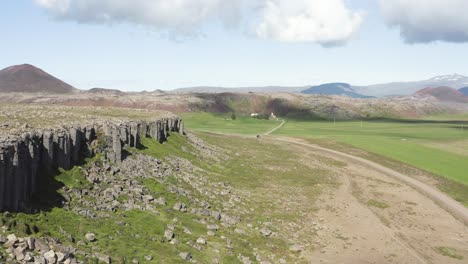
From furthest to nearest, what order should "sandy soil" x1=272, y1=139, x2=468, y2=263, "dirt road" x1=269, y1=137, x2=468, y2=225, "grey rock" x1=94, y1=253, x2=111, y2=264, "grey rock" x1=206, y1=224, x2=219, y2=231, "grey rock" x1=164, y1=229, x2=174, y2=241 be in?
1. "dirt road" x1=269, y1=137, x2=468, y2=225
2. "grey rock" x1=206, y1=224, x2=219, y2=231
3. "sandy soil" x1=272, y1=139, x2=468, y2=263
4. "grey rock" x1=164, y1=229, x2=174, y2=241
5. "grey rock" x1=94, y1=253, x2=111, y2=264

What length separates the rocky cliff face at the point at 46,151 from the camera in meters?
34.6

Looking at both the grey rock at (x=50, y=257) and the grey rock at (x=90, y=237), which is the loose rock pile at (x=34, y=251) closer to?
the grey rock at (x=50, y=257)

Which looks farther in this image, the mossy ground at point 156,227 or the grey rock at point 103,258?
the mossy ground at point 156,227

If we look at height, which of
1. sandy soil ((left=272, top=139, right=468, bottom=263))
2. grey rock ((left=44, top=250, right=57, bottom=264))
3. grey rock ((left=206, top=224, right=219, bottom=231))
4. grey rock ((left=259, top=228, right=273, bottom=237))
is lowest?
sandy soil ((left=272, top=139, right=468, bottom=263))

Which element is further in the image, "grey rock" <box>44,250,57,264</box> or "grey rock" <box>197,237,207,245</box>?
"grey rock" <box>197,237,207,245</box>

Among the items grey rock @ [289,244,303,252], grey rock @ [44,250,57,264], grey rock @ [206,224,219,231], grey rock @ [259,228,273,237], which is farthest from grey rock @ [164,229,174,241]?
grey rock @ [289,244,303,252]

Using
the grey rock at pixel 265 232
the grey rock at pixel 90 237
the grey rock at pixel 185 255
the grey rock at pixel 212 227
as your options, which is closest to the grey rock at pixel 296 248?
the grey rock at pixel 265 232

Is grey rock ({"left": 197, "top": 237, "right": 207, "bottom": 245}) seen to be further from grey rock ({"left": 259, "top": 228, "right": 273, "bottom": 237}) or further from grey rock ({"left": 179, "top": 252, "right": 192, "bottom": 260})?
grey rock ({"left": 259, "top": 228, "right": 273, "bottom": 237})

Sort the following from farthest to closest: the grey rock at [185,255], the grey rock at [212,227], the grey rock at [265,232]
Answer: the grey rock at [265,232], the grey rock at [212,227], the grey rock at [185,255]

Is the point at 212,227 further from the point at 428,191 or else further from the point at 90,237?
the point at 428,191

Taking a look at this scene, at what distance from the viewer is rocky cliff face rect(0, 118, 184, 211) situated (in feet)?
114

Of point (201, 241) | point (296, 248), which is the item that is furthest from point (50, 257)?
point (296, 248)

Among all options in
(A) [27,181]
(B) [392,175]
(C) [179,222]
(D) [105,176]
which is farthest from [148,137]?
(B) [392,175]

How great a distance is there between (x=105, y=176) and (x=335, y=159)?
241 feet
